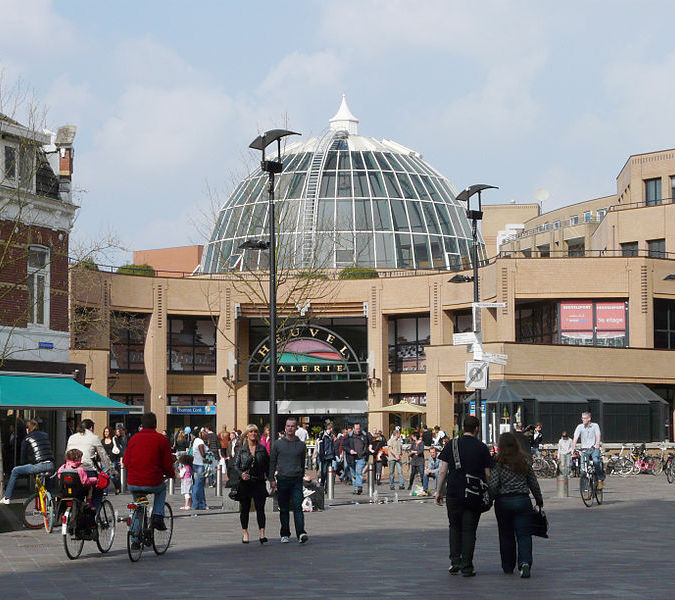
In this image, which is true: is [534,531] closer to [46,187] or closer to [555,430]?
[46,187]

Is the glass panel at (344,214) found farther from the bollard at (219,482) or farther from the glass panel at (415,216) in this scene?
the bollard at (219,482)

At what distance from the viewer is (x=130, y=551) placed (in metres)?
14.7

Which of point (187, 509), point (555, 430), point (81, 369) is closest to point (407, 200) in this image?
point (555, 430)

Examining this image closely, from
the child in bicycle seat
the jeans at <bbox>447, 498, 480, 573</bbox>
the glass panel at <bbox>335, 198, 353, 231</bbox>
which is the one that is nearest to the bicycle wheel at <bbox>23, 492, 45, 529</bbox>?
the child in bicycle seat

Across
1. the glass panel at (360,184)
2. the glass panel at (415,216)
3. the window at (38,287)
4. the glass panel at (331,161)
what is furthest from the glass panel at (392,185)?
the window at (38,287)

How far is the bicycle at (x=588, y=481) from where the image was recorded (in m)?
24.5

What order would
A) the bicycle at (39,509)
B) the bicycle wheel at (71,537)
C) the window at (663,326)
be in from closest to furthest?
the bicycle wheel at (71,537)
the bicycle at (39,509)
the window at (663,326)

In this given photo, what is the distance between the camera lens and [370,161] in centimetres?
7312

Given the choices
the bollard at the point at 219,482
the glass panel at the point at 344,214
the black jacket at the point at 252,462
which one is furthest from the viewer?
the glass panel at the point at 344,214

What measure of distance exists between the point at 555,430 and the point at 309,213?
82.3 feet

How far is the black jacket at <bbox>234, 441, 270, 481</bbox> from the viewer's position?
1730 cm

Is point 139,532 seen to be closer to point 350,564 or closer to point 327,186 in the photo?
point 350,564

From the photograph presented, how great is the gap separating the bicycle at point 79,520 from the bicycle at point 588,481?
1159cm

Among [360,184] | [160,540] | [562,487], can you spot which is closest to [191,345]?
[360,184]
